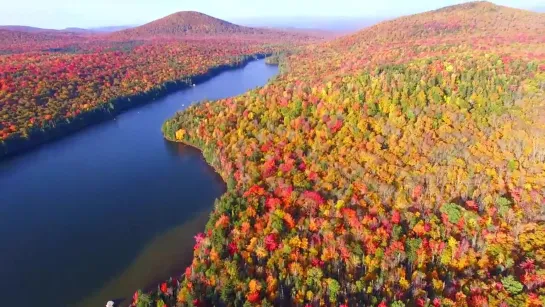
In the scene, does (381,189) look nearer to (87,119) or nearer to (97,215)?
(97,215)

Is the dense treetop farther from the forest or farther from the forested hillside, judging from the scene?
the forested hillside

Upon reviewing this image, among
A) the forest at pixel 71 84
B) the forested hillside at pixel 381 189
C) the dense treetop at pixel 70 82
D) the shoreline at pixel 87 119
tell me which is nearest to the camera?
the forested hillside at pixel 381 189

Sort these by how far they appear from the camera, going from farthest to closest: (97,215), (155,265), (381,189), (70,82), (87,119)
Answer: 1. (70,82)
2. (87,119)
3. (97,215)
4. (381,189)
5. (155,265)

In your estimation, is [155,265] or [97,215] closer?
[155,265]

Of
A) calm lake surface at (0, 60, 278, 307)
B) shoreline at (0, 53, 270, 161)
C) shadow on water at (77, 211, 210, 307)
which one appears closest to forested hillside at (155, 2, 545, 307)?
shadow on water at (77, 211, 210, 307)

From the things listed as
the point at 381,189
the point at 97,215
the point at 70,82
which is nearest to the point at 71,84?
the point at 70,82

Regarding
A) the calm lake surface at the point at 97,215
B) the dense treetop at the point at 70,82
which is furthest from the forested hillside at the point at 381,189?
the dense treetop at the point at 70,82

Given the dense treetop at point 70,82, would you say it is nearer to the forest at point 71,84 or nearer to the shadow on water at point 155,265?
the forest at point 71,84
